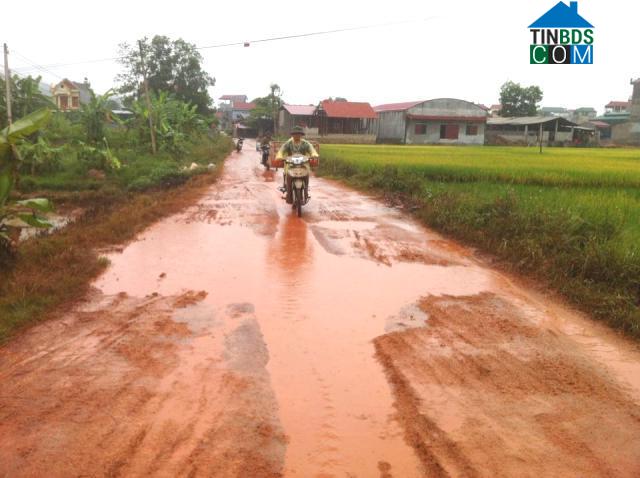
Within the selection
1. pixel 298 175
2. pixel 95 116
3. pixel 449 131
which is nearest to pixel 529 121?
pixel 449 131

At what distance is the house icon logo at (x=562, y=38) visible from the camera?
595 inches

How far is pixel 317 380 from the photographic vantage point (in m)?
3.84

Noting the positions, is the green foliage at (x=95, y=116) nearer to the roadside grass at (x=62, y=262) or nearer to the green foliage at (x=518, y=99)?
the roadside grass at (x=62, y=262)

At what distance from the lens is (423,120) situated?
45.9 meters

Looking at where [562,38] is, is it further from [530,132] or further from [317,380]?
[530,132]

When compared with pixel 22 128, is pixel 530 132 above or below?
above

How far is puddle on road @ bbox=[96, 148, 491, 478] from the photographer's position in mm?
3088

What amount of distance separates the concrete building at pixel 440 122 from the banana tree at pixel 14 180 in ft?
136

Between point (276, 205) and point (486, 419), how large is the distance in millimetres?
9197

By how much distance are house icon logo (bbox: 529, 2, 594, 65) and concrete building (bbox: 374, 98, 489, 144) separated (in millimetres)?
29896

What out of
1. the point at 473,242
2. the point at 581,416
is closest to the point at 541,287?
the point at 473,242

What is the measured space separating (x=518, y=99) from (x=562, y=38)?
5016cm

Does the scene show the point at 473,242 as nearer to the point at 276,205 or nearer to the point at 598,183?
the point at 276,205

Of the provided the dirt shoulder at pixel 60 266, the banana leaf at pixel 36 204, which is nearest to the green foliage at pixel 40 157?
the dirt shoulder at pixel 60 266
